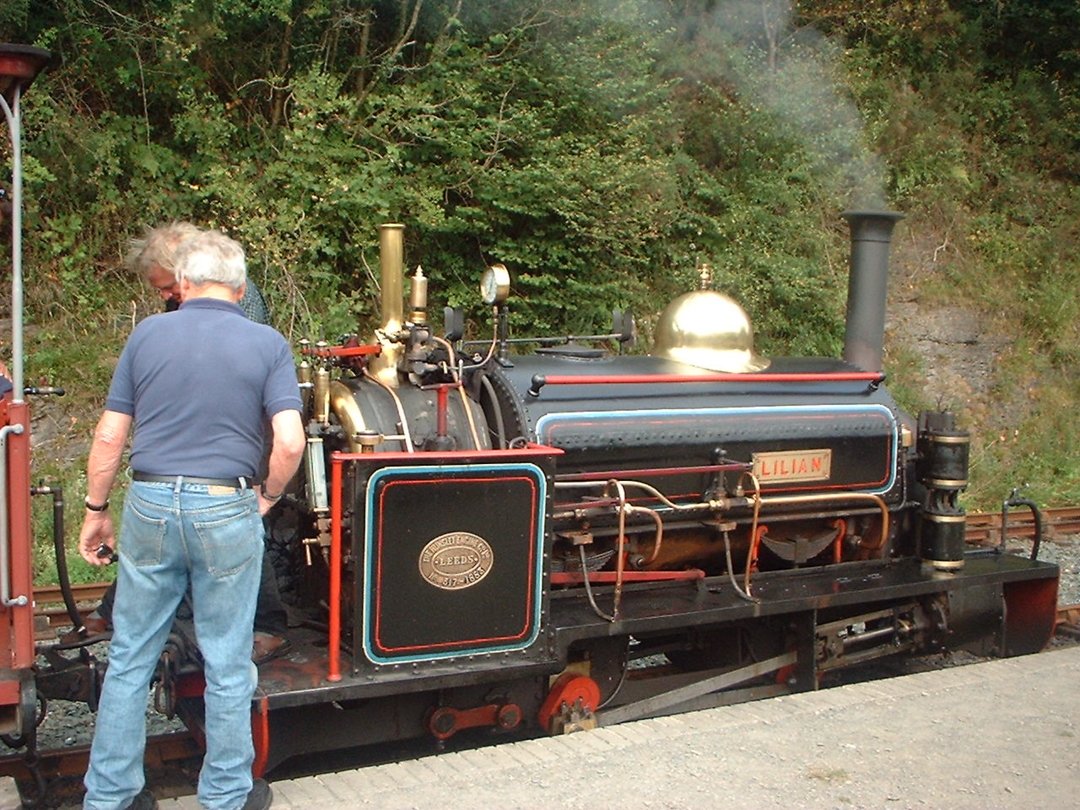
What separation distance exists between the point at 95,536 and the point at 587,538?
183 centimetres

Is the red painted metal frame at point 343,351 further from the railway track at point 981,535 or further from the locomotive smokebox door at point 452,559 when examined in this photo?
the railway track at point 981,535

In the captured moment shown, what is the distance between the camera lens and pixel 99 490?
3.04 meters

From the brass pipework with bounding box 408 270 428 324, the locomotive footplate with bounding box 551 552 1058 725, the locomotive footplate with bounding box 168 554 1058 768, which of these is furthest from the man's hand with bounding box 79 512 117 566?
the locomotive footplate with bounding box 551 552 1058 725

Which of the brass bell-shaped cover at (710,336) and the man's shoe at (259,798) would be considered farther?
the brass bell-shaped cover at (710,336)

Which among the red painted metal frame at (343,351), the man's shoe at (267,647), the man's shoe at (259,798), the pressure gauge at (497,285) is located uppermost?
the pressure gauge at (497,285)

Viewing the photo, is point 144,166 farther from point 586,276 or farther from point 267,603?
point 267,603

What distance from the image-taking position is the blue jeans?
2.97 m

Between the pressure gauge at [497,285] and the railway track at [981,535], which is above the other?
the pressure gauge at [497,285]

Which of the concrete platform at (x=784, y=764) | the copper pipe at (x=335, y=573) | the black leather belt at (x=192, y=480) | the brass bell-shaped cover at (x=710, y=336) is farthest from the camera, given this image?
the brass bell-shaped cover at (x=710, y=336)

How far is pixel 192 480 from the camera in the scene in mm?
2955

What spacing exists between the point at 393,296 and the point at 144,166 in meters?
5.84

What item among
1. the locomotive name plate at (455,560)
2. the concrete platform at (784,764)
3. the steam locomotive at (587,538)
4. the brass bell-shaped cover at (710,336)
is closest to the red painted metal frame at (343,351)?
the steam locomotive at (587,538)

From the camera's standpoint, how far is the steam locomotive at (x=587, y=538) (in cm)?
357

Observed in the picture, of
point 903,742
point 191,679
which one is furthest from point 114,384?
point 903,742
